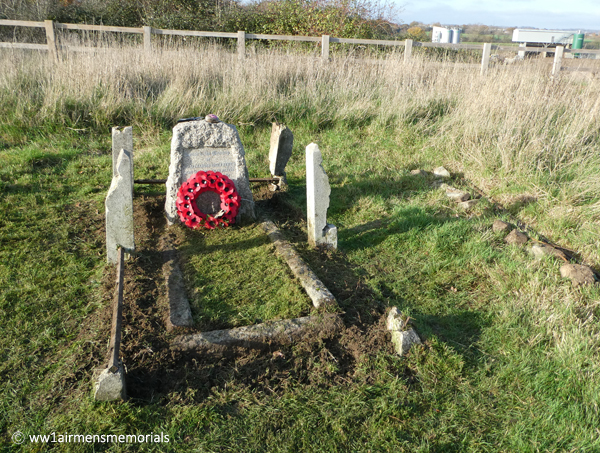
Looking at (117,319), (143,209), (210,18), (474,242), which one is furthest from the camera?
(210,18)

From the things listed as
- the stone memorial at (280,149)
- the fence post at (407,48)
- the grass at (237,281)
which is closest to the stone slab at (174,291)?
the grass at (237,281)

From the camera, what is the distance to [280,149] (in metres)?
5.77

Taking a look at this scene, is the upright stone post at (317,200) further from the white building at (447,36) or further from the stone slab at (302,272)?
the white building at (447,36)

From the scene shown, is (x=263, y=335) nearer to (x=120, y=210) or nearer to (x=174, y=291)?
(x=174, y=291)

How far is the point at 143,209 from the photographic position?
5.09 metres

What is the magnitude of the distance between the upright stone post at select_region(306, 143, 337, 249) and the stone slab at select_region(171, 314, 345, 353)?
1.25 meters

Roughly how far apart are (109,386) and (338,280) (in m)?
1.95

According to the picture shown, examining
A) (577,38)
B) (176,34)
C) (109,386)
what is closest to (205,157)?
(109,386)

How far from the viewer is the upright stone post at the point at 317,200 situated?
399 centimetres

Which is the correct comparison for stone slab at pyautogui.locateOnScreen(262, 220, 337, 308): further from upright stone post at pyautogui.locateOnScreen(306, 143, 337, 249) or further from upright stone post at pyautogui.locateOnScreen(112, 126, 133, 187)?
upright stone post at pyautogui.locateOnScreen(112, 126, 133, 187)

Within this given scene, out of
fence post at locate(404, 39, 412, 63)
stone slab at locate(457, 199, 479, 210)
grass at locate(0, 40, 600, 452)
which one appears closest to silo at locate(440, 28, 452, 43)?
fence post at locate(404, 39, 412, 63)

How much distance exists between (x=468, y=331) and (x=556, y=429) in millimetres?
915

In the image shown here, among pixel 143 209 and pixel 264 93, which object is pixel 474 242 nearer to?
pixel 143 209

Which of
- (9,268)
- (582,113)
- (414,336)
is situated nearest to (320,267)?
(414,336)
